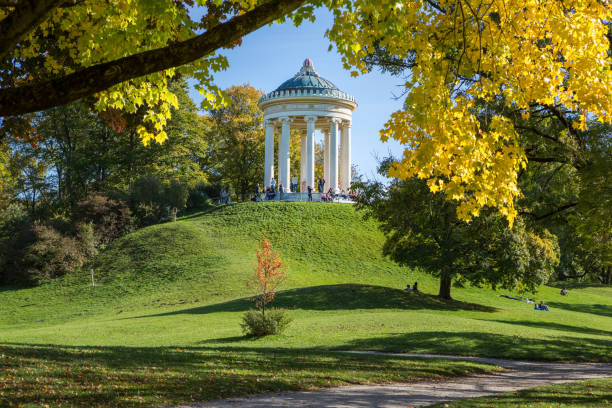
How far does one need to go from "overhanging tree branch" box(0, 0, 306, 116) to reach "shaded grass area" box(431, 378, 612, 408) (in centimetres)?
546

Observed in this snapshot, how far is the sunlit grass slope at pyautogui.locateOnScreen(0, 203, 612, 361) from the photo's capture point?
1633 centimetres

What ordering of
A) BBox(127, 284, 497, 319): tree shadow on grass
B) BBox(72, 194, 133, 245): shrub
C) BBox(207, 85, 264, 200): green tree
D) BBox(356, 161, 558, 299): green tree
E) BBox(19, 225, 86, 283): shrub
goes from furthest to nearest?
1. BBox(207, 85, 264, 200): green tree
2. BBox(72, 194, 133, 245): shrub
3. BBox(19, 225, 86, 283): shrub
4. BBox(356, 161, 558, 299): green tree
5. BBox(127, 284, 497, 319): tree shadow on grass

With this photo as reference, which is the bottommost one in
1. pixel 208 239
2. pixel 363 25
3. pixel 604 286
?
pixel 604 286

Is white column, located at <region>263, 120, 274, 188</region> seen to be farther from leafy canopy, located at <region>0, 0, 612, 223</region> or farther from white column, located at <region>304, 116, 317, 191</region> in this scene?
leafy canopy, located at <region>0, 0, 612, 223</region>

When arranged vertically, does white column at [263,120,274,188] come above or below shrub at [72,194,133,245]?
above

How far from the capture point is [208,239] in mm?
39031

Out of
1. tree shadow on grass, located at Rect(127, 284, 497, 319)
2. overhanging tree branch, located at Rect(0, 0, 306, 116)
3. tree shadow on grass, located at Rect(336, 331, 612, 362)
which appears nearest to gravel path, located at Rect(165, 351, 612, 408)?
tree shadow on grass, located at Rect(336, 331, 612, 362)

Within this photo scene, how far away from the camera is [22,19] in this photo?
4.46 meters

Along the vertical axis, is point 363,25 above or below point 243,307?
above

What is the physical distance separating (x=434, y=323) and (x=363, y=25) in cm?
1345

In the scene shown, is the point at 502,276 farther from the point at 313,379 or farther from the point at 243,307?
the point at 313,379

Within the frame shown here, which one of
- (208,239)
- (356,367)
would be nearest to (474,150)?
(356,367)

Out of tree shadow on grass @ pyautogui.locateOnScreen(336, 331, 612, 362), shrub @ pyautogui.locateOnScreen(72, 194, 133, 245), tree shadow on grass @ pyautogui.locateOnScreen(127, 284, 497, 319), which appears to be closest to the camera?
tree shadow on grass @ pyautogui.locateOnScreen(336, 331, 612, 362)

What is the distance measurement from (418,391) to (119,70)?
6681 mm
